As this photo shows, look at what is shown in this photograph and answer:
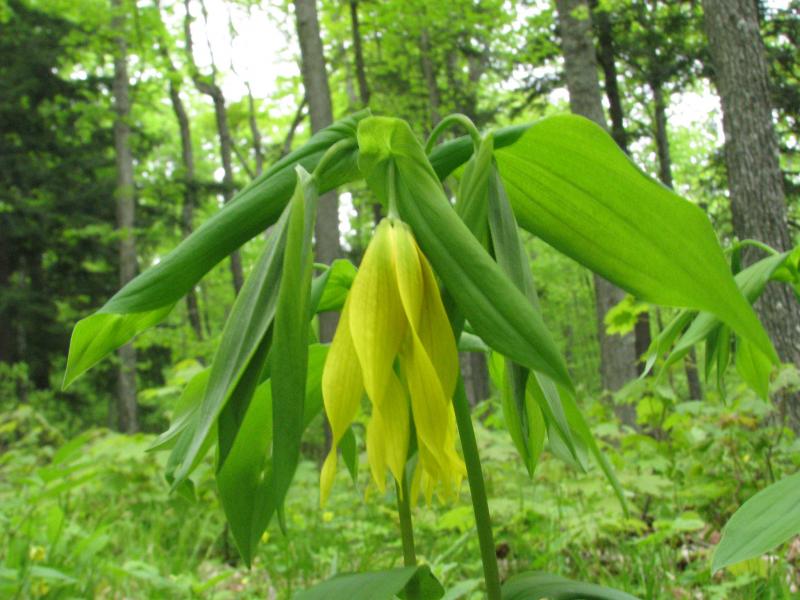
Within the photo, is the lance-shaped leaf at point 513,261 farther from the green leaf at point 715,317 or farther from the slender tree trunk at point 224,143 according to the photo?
the slender tree trunk at point 224,143

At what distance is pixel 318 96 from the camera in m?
5.93

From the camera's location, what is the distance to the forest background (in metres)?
1.94

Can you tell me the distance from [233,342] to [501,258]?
21cm

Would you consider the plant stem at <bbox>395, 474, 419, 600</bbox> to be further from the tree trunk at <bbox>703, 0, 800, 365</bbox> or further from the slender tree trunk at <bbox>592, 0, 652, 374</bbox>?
the slender tree trunk at <bbox>592, 0, 652, 374</bbox>

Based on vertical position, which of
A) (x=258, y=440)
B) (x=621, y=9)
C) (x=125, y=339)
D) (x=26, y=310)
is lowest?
(x=258, y=440)

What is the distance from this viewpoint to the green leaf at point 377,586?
0.57 metres

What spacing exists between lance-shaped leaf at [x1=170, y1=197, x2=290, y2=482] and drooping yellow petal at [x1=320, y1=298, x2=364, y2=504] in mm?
50

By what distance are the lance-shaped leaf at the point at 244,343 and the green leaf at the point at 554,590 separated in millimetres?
328

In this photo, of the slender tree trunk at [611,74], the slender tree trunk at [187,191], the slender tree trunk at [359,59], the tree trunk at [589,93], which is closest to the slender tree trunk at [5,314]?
the slender tree trunk at [187,191]

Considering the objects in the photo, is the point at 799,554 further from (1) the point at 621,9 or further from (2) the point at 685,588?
(1) the point at 621,9

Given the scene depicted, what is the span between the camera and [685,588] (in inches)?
59.2

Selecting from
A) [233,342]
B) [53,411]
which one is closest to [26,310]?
[53,411]

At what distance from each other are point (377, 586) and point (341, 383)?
0.19m

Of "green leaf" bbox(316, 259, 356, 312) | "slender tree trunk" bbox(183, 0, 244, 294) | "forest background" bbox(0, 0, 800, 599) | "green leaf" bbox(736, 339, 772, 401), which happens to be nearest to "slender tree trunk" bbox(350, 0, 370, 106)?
A: "forest background" bbox(0, 0, 800, 599)
